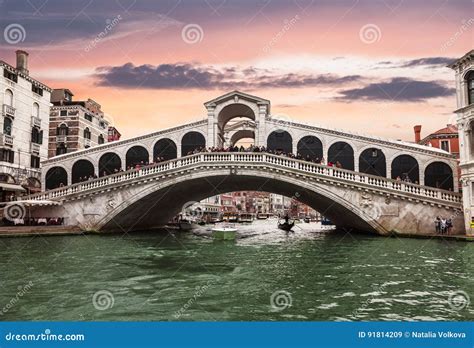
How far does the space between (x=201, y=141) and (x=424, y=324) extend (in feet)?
79.1

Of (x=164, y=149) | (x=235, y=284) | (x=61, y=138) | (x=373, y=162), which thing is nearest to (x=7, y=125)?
(x=61, y=138)

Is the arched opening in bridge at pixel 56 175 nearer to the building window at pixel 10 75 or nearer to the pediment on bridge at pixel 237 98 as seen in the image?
the building window at pixel 10 75

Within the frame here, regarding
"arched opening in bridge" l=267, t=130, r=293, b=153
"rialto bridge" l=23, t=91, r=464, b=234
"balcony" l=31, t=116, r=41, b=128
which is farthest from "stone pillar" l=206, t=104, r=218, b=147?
"balcony" l=31, t=116, r=41, b=128

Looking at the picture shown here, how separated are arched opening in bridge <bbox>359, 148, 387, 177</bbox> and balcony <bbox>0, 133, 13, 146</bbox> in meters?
22.9

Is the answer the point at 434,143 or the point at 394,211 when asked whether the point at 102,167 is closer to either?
the point at 394,211

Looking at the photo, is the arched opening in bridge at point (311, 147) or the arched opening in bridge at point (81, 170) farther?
the arched opening in bridge at point (81, 170)

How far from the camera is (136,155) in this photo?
2838 centimetres

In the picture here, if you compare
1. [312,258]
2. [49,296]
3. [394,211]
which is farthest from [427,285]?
[394,211]

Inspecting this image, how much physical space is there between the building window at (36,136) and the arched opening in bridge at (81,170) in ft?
11.1

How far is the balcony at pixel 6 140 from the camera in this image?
82.1ft

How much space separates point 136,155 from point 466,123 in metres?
20.5

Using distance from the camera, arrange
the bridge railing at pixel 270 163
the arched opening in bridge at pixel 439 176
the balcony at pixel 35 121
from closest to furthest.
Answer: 1. the bridge railing at pixel 270 163
2. the arched opening in bridge at pixel 439 176
3. the balcony at pixel 35 121

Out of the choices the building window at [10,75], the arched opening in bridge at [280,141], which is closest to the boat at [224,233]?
the arched opening in bridge at [280,141]

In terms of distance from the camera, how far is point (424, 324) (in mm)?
4352
